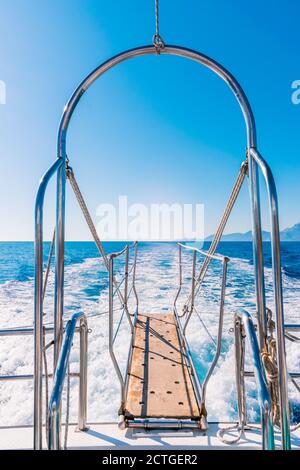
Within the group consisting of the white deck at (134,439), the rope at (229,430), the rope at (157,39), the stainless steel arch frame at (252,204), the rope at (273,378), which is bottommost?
the white deck at (134,439)

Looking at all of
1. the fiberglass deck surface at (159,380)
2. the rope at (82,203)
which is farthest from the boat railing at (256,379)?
the rope at (82,203)

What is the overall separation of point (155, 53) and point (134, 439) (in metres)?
2.04

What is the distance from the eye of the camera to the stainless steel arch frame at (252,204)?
106 centimetres

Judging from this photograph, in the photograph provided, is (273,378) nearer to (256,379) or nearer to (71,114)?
(256,379)

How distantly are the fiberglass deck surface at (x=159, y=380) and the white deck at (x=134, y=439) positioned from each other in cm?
11

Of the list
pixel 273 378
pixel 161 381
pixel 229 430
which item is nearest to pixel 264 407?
pixel 273 378

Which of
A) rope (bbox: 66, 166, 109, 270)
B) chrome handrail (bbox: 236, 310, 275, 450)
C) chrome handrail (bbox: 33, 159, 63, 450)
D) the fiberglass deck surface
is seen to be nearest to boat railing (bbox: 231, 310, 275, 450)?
chrome handrail (bbox: 236, 310, 275, 450)

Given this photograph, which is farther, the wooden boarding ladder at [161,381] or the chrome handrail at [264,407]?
the wooden boarding ladder at [161,381]

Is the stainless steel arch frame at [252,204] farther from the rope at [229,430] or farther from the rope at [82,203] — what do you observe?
the rope at [229,430]

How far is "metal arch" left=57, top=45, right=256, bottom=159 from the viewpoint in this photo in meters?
1.43

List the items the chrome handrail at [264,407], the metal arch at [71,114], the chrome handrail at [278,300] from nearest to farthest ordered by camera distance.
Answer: the chrome handrail at [264,407], the chrome handrail at [278,300], the metal arch at [71,114]

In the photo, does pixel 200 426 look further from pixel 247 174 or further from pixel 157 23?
pixel 157 23

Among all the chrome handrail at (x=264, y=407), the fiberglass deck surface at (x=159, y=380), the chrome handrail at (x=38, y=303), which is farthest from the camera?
the fiberglass deck surface at (x=159, y=380)
